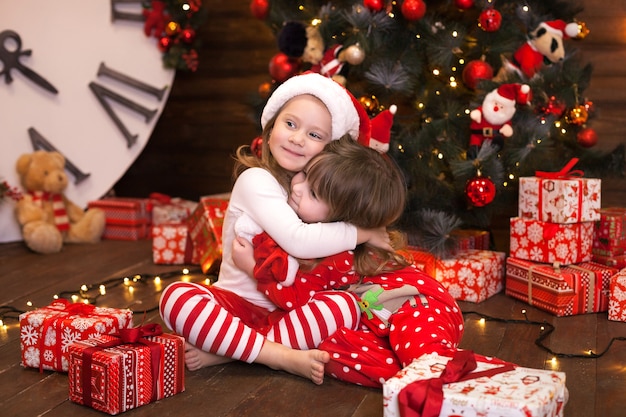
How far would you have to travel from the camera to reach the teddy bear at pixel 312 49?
8.49ft

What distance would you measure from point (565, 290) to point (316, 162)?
834 millimetres

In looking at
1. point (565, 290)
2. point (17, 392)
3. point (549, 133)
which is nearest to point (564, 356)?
point (565, 290)

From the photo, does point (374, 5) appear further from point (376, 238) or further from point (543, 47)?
point (376, 238)

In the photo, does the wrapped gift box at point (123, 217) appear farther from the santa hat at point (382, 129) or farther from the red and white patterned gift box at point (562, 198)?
the red and white patterned gift box at point (562, 198)

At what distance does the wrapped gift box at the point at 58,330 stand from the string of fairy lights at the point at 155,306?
27 centimetres

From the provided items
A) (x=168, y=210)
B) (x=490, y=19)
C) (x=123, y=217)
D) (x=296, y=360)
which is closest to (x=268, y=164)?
(x=296, y=360)

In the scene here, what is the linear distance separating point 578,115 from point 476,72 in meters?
0.35

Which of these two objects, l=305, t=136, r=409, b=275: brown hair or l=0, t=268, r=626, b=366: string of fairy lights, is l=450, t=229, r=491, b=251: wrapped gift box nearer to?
l=0, t=268, r=626, b=366: string of fairy lights

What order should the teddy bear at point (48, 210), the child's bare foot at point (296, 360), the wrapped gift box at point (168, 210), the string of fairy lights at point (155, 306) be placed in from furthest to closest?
1. the wrapped gift box at point (168, 210)
2. the teddy bear at point (48, 210)
3. the string of fairy lights at point (155, 306)
4. the child's bare foot at point (296, 360)

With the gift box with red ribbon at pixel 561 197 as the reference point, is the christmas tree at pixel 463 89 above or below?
above

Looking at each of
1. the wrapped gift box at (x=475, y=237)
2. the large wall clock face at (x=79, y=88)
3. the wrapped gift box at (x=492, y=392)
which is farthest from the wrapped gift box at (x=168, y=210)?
the wrapped gift box at (x=492, y=392)

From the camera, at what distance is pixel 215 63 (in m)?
3.44

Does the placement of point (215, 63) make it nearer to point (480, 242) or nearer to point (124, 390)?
point (480, 242)

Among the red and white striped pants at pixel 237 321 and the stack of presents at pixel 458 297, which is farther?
the red and white striped pants at pixel 237 321
